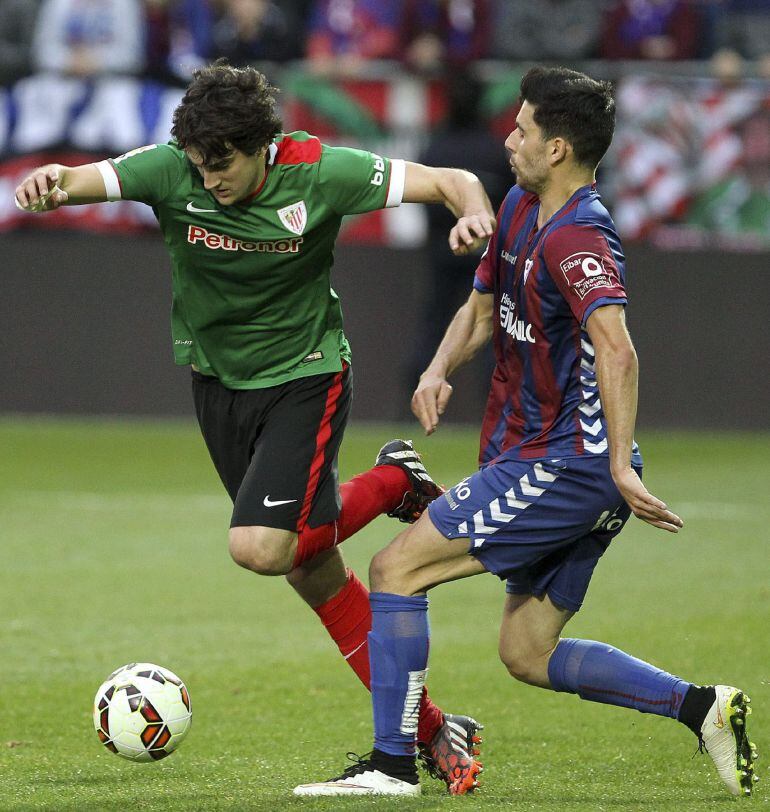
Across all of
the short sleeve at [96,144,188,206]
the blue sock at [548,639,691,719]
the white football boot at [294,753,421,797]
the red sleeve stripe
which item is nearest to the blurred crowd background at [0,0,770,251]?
the red sleeve stripe

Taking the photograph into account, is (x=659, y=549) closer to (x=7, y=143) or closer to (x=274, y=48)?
(x=274, y=48)

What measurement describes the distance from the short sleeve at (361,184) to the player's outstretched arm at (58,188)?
70 centimetres

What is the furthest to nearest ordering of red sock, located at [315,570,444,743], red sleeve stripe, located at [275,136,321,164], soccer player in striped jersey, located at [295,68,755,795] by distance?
red sock, located at [315,570,444,743] < red sleeve stripe, located at [275,136,321,164] < soccer player in striped jersey, located at [295,68,755,795]

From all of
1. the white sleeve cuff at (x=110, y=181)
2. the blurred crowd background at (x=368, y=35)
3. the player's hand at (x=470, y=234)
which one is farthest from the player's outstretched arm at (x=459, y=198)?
the blurred crowd background at (x=368, y=35)

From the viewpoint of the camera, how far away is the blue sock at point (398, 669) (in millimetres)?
4379

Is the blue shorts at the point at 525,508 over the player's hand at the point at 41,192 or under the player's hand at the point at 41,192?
under

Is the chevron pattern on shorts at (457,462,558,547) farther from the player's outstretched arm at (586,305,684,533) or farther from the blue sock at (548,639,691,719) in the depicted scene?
the blue sock at (548,639,691,719)

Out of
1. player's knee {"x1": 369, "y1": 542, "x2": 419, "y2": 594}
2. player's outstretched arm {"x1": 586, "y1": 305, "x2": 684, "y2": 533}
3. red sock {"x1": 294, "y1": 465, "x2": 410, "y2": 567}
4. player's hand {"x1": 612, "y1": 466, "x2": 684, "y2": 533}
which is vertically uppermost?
player's outstretched arm {"x1": 586, "y1": 305, "x2": 684, "y2": 533}

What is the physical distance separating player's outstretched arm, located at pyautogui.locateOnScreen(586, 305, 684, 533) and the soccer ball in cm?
154

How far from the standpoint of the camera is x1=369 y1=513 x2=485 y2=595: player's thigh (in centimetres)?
439

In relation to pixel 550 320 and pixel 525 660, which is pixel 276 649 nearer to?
pixel 525 660

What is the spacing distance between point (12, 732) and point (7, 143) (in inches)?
401

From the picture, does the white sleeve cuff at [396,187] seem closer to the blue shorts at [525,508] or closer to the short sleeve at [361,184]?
the short sleeve at [361,184]

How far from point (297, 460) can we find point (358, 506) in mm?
344
